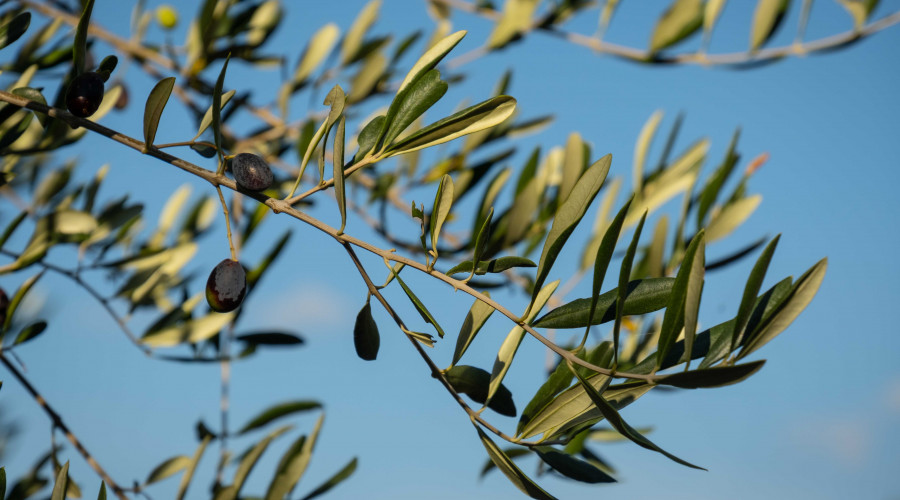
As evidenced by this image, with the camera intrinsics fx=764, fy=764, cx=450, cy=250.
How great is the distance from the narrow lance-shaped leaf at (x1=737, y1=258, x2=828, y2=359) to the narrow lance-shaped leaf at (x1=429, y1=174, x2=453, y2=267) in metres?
0.29

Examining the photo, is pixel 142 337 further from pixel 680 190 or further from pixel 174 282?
pixel 680 190

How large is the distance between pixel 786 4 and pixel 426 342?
3.88ft

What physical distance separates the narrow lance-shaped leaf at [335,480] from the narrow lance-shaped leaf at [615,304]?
72 centimetres

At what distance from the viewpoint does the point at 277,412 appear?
1382 mm

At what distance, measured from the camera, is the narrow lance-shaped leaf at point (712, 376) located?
555 mm

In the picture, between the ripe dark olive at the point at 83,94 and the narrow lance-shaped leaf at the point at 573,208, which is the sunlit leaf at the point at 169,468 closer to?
the ripe dark olive at the point at 83,94

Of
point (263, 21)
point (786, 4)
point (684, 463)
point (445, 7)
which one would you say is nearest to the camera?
point (684, 463)

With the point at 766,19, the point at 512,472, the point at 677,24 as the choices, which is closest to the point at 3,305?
the point at 512,472

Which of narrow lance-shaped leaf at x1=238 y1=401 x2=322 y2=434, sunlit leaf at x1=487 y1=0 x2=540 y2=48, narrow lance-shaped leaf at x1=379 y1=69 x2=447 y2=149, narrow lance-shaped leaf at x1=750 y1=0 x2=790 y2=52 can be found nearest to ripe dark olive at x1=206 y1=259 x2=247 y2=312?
narrow lance-shaped leaf at x1=379 y1=69 x2=447 y2=149

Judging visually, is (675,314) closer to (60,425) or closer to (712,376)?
(712,376)

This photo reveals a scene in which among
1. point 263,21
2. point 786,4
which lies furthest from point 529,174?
point 263,21

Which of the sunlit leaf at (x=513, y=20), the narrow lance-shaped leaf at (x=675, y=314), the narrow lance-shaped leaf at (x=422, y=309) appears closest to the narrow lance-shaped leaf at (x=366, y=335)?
the narrow lance-shaped leaf at (x=422, y=309)

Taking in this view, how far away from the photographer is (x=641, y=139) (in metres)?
1.34

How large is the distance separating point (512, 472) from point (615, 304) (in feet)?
0.59
